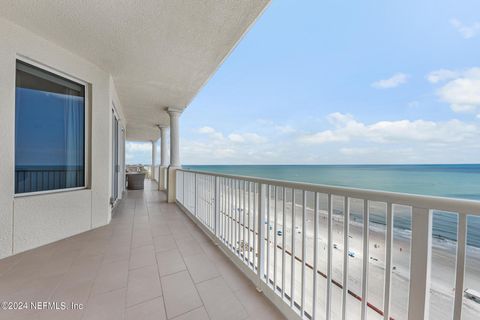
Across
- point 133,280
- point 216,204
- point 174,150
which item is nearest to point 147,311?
point 133,280

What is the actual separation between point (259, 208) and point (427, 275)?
1111 mm

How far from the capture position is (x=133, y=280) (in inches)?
68.1

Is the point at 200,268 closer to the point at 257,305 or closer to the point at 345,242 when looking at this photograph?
the point at 257,305

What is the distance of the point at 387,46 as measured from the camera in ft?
42.3

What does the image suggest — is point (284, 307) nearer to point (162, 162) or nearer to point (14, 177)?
point (14, 177)

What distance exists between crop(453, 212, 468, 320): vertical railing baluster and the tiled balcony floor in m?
1.01

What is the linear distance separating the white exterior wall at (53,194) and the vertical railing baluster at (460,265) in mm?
3567

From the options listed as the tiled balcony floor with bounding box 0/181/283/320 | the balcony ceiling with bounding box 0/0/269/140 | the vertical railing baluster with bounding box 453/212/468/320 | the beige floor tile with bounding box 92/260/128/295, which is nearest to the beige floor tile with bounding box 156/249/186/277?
the tiled balcony floor with bounding box 0/181/283/320

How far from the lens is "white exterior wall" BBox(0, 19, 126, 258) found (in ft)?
7.07

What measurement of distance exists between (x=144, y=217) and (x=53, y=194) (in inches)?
57.3

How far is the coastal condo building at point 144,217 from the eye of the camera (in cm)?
103

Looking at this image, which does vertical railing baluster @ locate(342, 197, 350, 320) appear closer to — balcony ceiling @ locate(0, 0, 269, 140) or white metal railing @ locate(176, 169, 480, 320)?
white metal railing @ locate(176, 169, 480, 320)

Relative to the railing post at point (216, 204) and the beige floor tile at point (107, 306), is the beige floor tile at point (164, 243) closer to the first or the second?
the railing post at point (216, 204)

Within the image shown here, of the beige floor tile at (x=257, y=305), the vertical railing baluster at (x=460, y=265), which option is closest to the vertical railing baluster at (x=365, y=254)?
the vertical railing baluster at (x=460, y=265)
